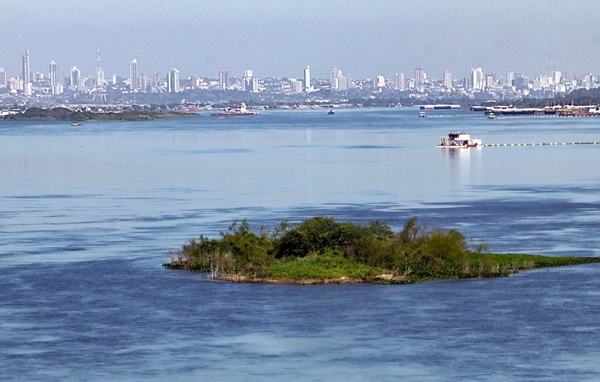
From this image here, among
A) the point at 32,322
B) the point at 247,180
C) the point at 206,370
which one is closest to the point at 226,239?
the point at 32,322

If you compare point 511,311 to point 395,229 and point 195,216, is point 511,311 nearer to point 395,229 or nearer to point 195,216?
point 395,229

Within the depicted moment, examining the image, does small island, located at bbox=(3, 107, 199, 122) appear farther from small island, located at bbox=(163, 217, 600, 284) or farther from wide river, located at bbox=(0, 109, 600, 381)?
small island, located at bbox=(163, 217, 600, 284)

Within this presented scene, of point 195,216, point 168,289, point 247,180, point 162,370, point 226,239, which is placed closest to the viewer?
point 162,370

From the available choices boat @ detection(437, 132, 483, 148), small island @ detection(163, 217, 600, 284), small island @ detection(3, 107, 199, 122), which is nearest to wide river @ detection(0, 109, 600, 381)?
small island @ detection(163, 217, 600, 284)

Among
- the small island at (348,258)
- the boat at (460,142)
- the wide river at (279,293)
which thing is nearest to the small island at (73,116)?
the boat at (460,142)

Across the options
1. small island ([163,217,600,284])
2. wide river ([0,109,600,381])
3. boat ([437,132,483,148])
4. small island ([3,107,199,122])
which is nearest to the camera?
wide river ([0,109,600,381])

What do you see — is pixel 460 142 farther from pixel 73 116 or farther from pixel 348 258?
pixel 73 116

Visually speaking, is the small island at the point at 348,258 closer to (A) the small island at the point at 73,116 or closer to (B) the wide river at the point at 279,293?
(B) the wide river at the point at 279,293
